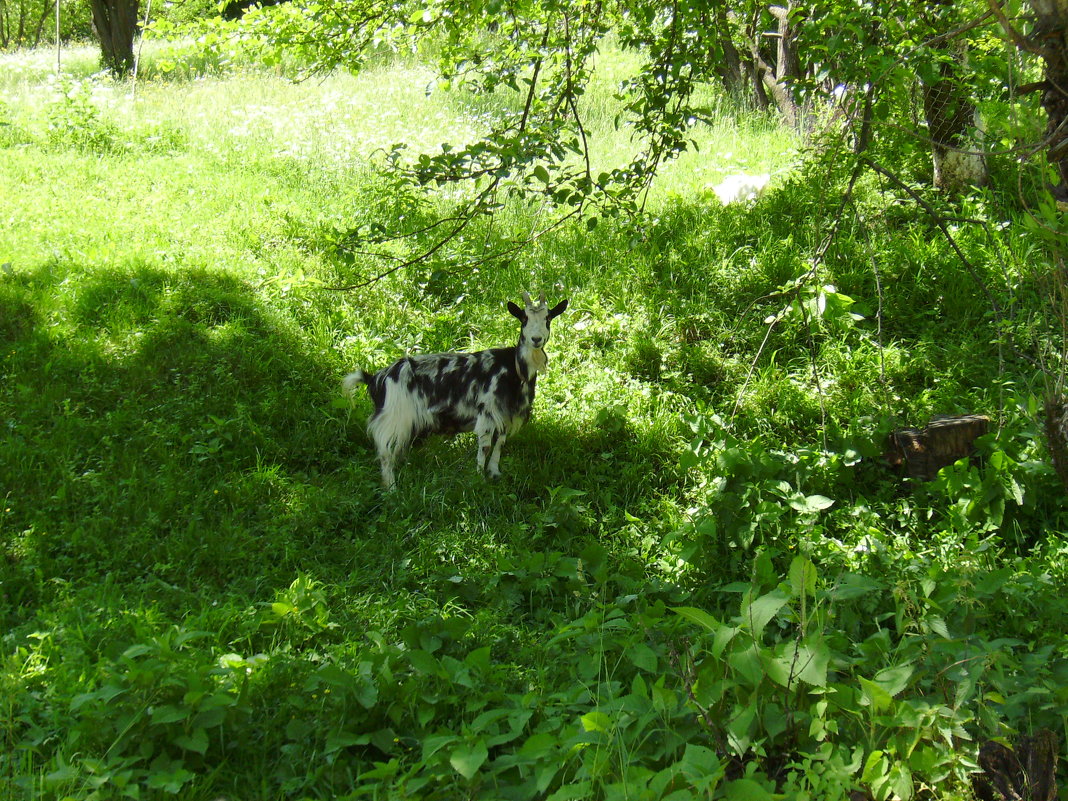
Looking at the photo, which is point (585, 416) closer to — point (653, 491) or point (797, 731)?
point (653, 491)

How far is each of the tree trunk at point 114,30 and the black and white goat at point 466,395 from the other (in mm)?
15019

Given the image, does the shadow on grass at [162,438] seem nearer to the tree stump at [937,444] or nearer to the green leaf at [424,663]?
the green leaf at [424,663]

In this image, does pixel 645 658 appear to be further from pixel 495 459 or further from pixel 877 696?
pixel 495 459

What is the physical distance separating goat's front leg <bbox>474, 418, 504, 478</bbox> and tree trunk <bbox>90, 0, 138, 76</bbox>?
1549 centimetres

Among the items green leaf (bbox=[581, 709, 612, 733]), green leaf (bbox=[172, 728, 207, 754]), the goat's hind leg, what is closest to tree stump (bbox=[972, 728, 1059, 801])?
green leaf (bbox=[581, 709, 612, 733])

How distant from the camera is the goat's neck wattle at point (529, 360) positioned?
246 inches

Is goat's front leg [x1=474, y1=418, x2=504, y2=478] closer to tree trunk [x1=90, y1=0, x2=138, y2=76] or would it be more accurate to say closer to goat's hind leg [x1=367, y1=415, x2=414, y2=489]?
goat's hind leg [x1=367, y1=415, x2=414, y2=489]

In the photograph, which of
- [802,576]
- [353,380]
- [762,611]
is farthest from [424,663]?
[353,380]

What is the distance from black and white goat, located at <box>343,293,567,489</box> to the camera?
6277 mm

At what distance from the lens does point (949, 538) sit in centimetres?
529

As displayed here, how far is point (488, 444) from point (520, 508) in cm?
56

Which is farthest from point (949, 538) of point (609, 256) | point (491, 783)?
point (609, 256)

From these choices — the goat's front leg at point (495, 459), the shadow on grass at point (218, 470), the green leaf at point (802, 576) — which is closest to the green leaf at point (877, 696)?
the green leaf at point (802, 576)

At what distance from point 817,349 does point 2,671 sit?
591 cm
